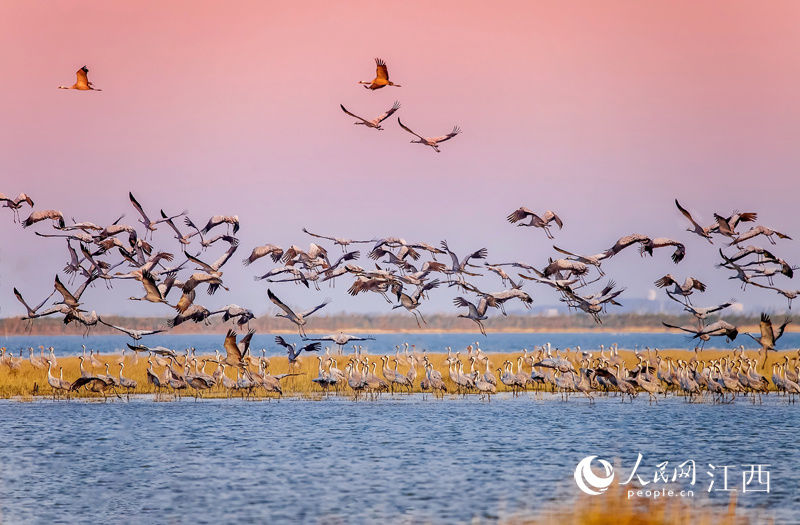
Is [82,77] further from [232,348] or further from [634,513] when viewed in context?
[634,513]

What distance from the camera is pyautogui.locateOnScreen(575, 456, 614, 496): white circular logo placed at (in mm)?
20250

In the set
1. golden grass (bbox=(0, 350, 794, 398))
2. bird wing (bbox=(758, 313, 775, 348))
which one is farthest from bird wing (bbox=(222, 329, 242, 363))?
bird wing (bbox=(758, 313, 775, 348))

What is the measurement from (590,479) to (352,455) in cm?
653

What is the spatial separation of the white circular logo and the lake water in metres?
0.31

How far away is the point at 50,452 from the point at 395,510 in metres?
11.4

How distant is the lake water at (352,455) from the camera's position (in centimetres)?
Answer: 1919

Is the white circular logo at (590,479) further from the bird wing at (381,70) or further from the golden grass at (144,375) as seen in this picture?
the golden grass at (144,375)

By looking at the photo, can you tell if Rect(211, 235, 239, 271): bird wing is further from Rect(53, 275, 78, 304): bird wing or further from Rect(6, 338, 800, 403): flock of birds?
Rect(6, 338, 800, 403): flock of birds

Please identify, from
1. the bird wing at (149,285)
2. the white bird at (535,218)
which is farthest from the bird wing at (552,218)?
the bird wing at (149,285)

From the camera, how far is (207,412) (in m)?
35.1

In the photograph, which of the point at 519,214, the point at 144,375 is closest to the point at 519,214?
the point at 519,214

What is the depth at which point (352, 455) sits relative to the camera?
2556cm

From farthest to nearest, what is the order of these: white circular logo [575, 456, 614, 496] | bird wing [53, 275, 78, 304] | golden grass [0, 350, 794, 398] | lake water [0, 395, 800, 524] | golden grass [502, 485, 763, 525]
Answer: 1. golden grass [0, 350, 794, 398]
2. bird wing [53, 275, 78, 304]
3. white circular logo [575, 456, 614, 496]
4. lake water [0, 395, 800, 524]
5. golden grass [502, 485, 763, 525]

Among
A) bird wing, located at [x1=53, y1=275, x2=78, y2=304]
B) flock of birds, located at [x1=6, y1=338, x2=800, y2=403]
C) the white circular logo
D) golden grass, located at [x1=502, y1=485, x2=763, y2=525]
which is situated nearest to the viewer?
golden grass, located at [x1=502, y1=485, x2=763, y2=525]
